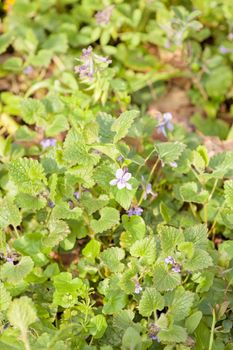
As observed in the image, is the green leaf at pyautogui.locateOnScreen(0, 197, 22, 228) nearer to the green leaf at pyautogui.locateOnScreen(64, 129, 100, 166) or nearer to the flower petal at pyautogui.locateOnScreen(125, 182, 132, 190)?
the green leaf at pyautogui.locateOnScreen(64, 129, 100, 166)

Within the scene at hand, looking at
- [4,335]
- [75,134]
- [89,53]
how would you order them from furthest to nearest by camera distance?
[89,53] → [75,134] → [4,335]

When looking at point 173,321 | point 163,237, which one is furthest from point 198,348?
point 163,237

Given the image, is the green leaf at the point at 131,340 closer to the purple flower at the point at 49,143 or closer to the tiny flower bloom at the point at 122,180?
the tiny flower bloom at the point at 122,180

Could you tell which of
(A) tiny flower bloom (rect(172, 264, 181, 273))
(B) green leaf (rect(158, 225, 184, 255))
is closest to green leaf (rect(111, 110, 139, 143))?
(B) green leaf (rect(158, 225, 184, 255))

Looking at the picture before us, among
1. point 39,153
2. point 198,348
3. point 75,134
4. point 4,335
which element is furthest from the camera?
point 39,153

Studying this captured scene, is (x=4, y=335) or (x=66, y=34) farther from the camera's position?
(x=66, y=34)

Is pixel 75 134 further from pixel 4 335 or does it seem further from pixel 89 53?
pixel 4 335

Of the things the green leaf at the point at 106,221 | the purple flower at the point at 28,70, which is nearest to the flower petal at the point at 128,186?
the green leaf at the point at 106,221
